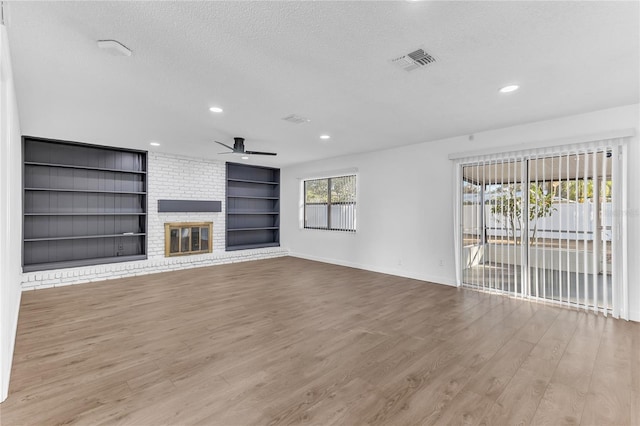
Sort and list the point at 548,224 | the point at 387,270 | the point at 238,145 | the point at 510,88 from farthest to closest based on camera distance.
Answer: the point at 387,270 < the point at 238,145 < the point at 548,224 < the point at 510,88

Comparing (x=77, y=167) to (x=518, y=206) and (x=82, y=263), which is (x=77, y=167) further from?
(x=518, y=206)

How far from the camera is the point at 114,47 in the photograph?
90.4 inches

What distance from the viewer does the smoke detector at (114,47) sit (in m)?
2.25

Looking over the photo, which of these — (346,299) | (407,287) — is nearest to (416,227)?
(407,287)

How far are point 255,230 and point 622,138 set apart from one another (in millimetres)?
7563

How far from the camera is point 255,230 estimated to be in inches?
341

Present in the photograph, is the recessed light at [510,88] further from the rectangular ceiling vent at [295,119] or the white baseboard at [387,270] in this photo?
the white baseboard at [387,270]

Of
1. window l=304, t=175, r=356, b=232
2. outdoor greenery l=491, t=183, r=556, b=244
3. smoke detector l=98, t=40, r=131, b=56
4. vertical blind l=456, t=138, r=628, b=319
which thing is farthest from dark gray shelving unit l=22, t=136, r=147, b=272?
outdoor greenery l=491, t=183, r=556, b=244

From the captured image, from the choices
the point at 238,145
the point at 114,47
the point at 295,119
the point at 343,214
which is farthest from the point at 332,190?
the point at 114,47

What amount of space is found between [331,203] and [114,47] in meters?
5.66

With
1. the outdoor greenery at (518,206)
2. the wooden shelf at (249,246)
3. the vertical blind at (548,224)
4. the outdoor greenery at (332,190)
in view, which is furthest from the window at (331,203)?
the outdoor greenery at (518,206)

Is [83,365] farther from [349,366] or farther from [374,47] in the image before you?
[374,47]

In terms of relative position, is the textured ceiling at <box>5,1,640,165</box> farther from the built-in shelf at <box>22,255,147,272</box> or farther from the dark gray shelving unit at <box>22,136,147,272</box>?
the built-in shelf at <box>22,255,147,272</box>

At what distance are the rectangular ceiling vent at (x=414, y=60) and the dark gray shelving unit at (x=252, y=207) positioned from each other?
20.0 ft
